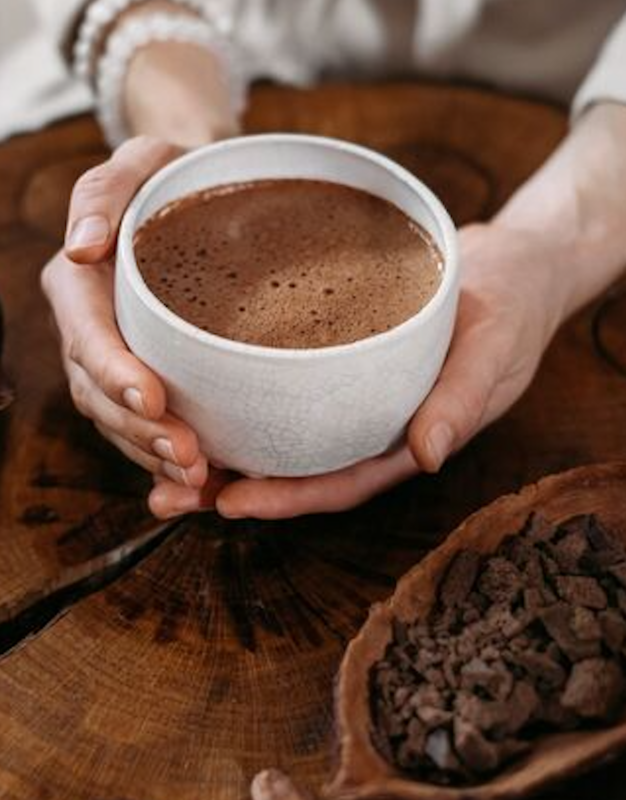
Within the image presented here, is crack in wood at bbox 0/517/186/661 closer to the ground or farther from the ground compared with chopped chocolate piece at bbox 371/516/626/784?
farther from the ground

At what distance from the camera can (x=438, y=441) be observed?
2.61 ft

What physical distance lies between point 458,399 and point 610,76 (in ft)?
1.45

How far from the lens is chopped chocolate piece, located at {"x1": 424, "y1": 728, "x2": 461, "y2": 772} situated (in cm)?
66

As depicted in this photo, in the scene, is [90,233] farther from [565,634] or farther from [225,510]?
[565,634]

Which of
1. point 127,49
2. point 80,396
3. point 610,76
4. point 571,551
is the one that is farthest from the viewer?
point 127,49

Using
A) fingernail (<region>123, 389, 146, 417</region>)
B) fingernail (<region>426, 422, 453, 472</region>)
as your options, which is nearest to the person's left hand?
fingernail (<region>426, 422, 453, 472</region>)

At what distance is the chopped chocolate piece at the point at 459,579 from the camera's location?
0.75 metres

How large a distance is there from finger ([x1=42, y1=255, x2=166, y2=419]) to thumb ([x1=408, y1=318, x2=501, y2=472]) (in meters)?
0.18

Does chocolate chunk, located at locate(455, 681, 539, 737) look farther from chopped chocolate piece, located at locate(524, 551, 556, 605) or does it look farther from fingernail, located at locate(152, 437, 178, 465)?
fingernail, located at locate(152, 437, 178, 465)

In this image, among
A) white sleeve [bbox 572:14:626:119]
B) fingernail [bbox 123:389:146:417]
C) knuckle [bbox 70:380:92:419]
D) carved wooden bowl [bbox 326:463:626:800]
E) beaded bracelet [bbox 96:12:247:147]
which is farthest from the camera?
beaded bracelet [bbox 96:12:247:147]


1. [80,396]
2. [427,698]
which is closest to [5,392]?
[80,396]

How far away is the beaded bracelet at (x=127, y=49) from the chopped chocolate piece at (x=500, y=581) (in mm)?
643

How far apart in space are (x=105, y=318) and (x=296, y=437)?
0.17 m

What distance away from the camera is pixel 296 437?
751 mm
